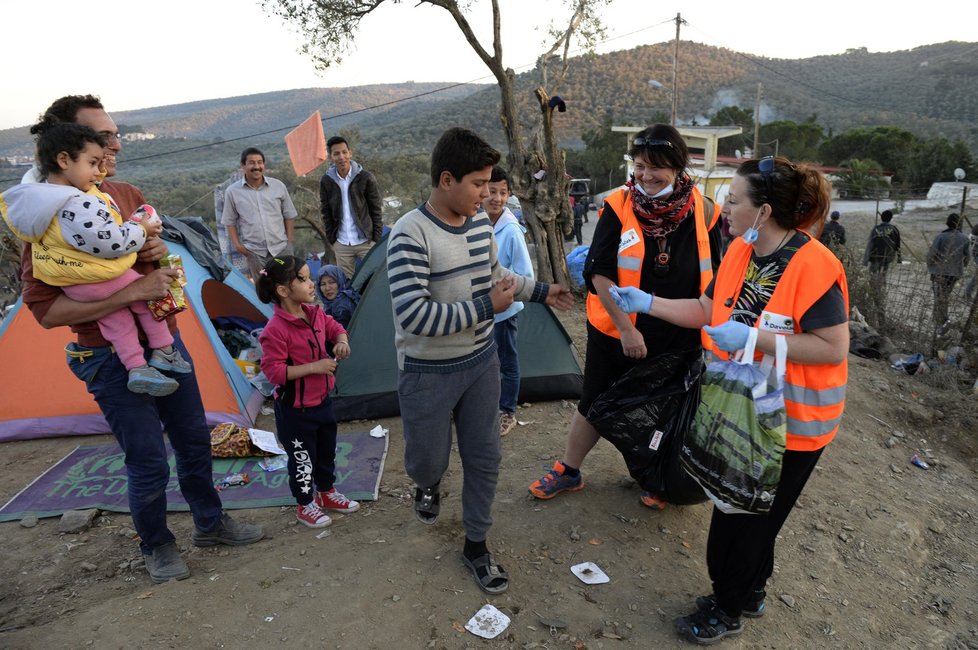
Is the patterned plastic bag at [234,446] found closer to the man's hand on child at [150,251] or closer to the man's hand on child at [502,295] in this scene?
the man's hand on child at [150,251]

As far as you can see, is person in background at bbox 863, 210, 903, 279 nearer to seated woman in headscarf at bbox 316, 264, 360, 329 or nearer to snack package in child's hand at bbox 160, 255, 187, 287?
seated woman in headscarf at bbox 316, 264, 360, 329

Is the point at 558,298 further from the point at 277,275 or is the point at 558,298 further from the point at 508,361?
the point at 508,361

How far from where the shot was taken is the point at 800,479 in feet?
7.02

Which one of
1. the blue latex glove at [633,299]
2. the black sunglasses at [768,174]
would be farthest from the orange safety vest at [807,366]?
the blue latex glove at [633,299]

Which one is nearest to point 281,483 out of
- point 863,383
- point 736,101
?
point 863,383

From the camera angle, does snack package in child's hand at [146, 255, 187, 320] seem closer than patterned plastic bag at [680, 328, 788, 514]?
No

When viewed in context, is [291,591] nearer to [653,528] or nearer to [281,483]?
[281,483]

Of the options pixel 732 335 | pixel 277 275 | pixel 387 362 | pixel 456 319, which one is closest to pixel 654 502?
pixel 732 335

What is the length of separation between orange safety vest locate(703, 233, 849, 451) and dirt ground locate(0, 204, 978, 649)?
98 centimetres

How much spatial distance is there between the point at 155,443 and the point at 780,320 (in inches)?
102

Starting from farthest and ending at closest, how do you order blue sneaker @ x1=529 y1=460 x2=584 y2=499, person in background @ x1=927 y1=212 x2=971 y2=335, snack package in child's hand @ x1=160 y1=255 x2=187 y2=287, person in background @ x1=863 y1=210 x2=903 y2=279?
person in background @ x1=863 y1=210 x2=903 y2=279 < person in background @ x1=927 y1=212 x2=971 y2=335 < blue sneaker @ x1=529 y1=460 x2=584 y2=499 < snack package in child's hand @ x1=160 y1=255 x2=187 y2=287

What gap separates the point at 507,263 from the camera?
12.6 feet

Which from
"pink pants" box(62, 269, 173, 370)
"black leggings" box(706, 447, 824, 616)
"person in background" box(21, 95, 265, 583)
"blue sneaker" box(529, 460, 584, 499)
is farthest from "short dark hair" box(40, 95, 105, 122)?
"black leggings" box(706, 447, 824, 616)

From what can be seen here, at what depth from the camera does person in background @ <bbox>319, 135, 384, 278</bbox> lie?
19.6ft
